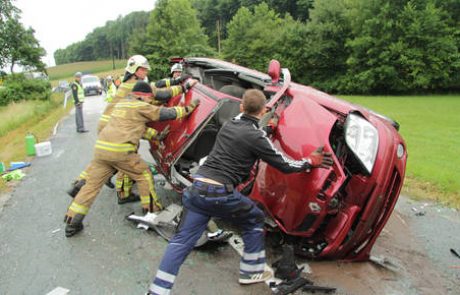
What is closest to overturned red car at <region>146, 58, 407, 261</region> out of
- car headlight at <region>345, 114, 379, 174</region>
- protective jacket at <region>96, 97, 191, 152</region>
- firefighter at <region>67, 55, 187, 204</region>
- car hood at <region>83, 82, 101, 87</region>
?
car headlight at <region>345, 114, 379, 174</region>

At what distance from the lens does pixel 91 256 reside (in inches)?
147

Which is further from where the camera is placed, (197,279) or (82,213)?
(82,213)

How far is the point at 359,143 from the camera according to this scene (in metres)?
2.99

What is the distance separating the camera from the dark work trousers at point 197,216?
9.33 feet

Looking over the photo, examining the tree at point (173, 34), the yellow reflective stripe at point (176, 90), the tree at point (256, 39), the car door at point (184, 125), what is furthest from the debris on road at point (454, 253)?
the tree at point (173, 34)

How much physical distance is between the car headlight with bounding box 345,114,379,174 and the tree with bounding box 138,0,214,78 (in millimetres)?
42840

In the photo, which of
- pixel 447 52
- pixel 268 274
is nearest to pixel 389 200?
pixel 268 274

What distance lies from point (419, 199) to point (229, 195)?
3530mm

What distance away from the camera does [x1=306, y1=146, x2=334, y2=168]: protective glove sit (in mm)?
2842

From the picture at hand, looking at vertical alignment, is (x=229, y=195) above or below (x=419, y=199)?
above

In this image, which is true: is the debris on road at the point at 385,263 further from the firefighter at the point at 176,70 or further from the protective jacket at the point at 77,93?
the protective jacket at the point at 77,93

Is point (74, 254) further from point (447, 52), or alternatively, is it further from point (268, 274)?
point (447, 52)

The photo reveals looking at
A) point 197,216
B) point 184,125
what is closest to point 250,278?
point 197,216

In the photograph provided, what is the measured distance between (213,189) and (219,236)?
42.8 inches
